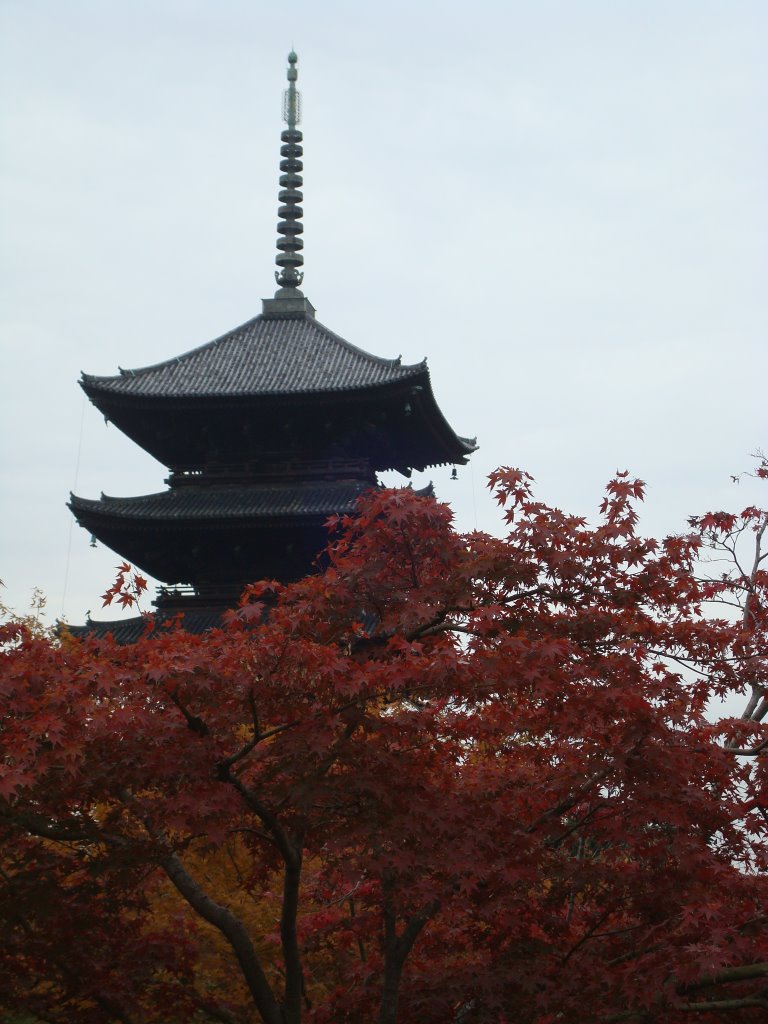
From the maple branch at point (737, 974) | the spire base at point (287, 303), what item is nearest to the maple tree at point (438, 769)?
the maple branch at point (737, 974)

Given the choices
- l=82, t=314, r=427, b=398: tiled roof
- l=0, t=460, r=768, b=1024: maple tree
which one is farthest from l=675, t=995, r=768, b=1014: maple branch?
l=82, t=314, r=427, b=398: tiled roof

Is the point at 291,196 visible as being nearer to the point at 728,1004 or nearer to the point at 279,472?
the point at 279,472

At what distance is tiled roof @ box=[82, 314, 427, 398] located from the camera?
76.5 feet

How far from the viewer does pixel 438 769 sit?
9.32 meters

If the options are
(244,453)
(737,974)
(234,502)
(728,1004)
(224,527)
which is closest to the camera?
(737,974)

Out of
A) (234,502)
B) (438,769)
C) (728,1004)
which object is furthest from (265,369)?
(728,1004)

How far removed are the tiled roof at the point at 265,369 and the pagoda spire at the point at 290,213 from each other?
1.08m

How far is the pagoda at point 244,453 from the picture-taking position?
901 inches

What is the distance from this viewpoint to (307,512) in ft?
72.7

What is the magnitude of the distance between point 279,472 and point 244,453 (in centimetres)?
98

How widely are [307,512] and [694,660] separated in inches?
551

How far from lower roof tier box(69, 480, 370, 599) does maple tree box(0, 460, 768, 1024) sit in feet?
43.6

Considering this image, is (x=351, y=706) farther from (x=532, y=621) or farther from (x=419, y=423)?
(x=419, y=423)

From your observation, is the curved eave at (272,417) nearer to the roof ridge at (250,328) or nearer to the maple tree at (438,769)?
the roof ridge at (250,328)
